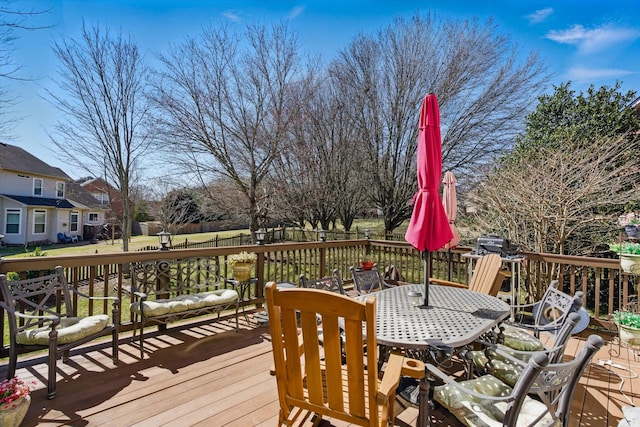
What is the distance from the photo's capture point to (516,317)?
4461 millimetres

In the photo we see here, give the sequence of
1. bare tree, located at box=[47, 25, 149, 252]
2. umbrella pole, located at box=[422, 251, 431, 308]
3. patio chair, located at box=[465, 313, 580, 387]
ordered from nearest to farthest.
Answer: patio chair, located at box=[465, 313, 580, 387], umbrella pole, located at box=[422, 251, 431, 308], bare tree, located at box=[47, 25, 149, 252]

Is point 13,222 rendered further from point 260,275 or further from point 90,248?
point 260,275

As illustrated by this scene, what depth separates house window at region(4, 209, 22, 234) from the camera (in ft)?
54.7

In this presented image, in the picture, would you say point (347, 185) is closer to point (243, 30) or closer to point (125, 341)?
point (243, 30)

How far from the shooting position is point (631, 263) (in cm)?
322

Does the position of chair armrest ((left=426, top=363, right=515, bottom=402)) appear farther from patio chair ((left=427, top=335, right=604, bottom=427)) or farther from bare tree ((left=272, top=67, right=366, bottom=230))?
bare tree ((left=272, top=67, right=366, bottom=230))

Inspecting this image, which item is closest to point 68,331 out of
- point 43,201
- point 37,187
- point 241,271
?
point 241,271

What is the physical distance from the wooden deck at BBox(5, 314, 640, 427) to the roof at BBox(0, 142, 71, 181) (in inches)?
754

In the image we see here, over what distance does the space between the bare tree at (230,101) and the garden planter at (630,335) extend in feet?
27.1

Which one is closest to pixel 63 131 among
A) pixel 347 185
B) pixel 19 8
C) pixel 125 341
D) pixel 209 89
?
pixel 209 89

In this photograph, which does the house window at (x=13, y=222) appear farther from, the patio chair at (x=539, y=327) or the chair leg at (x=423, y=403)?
the patio chair at (x=539, y=327)

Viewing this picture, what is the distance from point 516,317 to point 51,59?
11072 millimetres

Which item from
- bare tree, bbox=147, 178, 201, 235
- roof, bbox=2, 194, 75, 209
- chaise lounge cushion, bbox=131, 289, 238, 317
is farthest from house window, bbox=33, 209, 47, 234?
chaise lounge cushion, bbox=131, 289, 238, 317

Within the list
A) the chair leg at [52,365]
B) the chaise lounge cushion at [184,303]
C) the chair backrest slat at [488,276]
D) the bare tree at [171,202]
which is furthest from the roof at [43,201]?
the chair backrest slat at [488,276]
